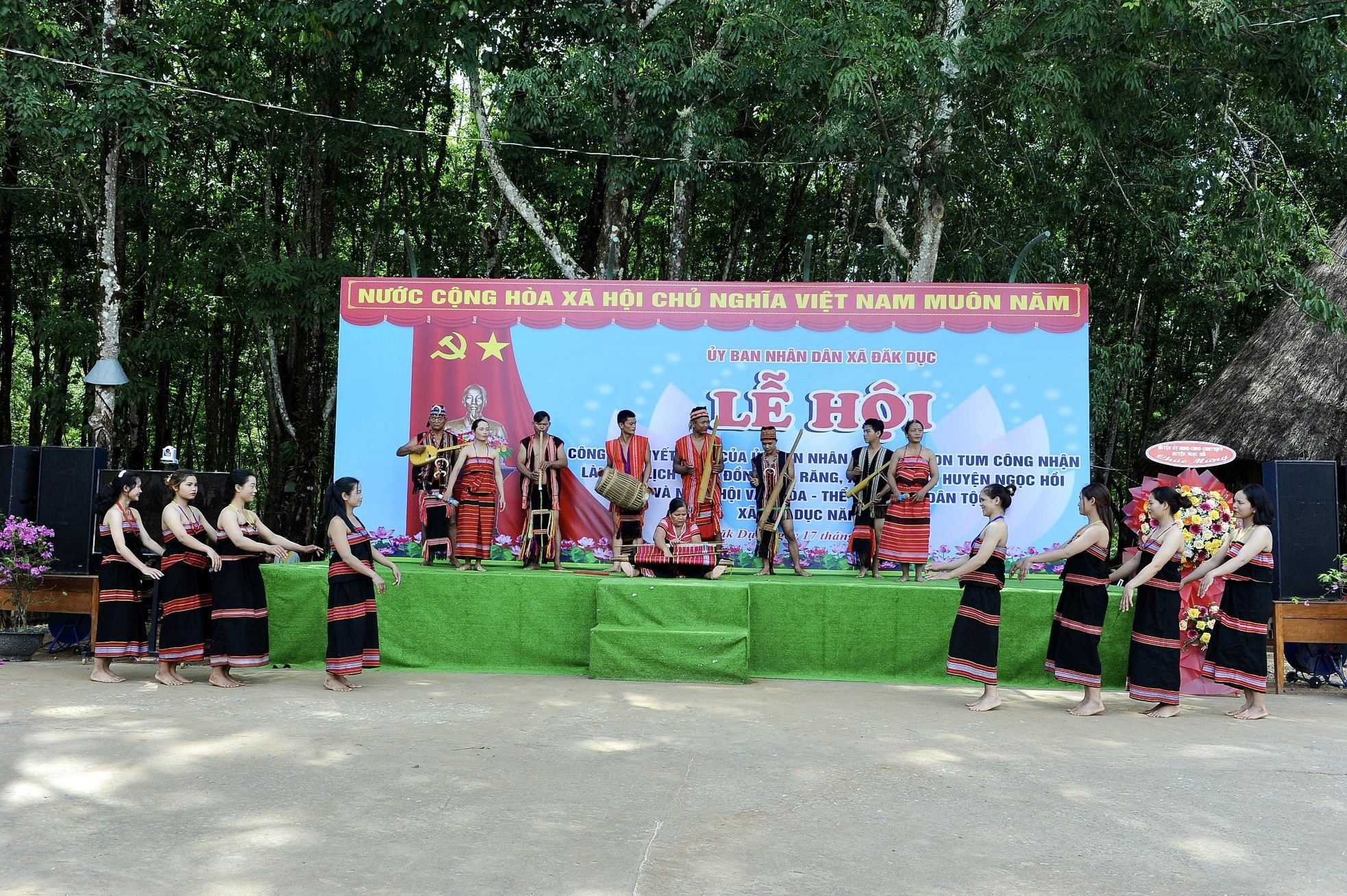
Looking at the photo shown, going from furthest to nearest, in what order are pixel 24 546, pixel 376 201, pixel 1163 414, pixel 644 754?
pixel 1163 414 → pixel 376 201 → pixel 24 546 → pixel 644 754

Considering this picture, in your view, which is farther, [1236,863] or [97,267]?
[97,267]

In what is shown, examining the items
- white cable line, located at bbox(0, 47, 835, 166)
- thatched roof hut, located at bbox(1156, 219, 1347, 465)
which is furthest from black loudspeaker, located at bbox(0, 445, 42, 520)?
thatched roof hut, located at bbox(1156, 219, 1347, 465)

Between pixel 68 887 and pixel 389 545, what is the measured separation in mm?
5970

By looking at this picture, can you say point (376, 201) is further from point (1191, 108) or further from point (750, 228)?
point (1191, 108)

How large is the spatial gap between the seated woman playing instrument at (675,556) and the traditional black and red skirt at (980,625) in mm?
1876

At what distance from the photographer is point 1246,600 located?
6230mm

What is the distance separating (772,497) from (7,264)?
477 inches

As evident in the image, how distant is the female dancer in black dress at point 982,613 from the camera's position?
6.08 meters

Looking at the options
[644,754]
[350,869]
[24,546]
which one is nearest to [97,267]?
[24,546]

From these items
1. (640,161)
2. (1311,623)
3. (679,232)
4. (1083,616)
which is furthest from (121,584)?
(679,232)

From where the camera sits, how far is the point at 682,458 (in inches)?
346

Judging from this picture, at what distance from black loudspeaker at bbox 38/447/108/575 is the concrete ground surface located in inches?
65.6

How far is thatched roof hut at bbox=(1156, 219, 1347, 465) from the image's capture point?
1024cm

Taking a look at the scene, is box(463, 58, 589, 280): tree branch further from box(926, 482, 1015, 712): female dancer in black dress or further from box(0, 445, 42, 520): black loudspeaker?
box(926, 482, 1015, 712): female dancer in black dress
